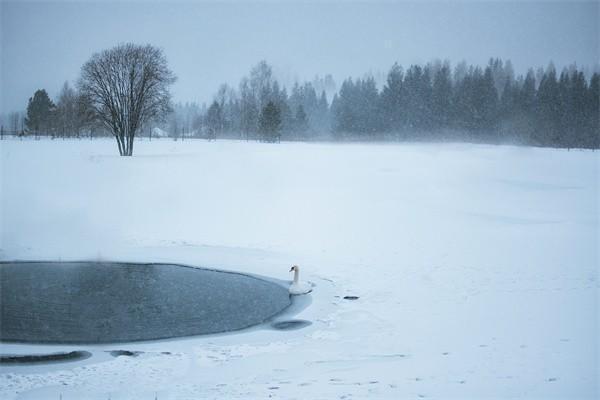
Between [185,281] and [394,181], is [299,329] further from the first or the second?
[394,181]

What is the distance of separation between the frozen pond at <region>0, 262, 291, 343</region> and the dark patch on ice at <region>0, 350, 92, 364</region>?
0.58 meters

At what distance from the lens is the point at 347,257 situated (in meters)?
17.0

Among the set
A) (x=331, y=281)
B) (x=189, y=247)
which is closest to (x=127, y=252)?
(x=189, y=247)

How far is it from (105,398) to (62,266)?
28.9ft

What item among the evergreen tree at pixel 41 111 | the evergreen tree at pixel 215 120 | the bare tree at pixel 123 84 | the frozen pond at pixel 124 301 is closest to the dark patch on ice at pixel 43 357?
the frozen pond at pixel 124 301

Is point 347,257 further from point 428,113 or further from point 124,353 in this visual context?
point 428,113

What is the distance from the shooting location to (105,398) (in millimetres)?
7016

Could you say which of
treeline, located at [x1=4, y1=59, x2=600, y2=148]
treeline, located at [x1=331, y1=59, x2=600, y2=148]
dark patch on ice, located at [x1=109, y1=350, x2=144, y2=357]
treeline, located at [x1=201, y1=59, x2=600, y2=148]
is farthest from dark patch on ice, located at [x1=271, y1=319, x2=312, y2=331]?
treeline, located at [x1=331, y1=59, x2=600, y2=148]

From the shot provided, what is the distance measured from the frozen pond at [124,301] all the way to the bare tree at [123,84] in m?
28.4

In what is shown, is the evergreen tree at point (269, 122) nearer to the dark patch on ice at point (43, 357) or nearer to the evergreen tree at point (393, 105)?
the evergreen tree at point (393, 105)

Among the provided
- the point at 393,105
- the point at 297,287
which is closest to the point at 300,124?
the point at 393,105

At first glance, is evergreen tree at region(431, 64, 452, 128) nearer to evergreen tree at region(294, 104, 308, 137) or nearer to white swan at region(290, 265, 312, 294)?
evergreen tree at region(294, 104, 308, 137)

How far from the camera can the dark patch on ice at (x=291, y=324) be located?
34.0ft

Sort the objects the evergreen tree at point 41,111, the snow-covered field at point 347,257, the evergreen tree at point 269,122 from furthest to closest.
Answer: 1. the evergreen tree at point 41,111
2. the evergreen tree at point 269,122
3. the snow-covered field at point 347,257
